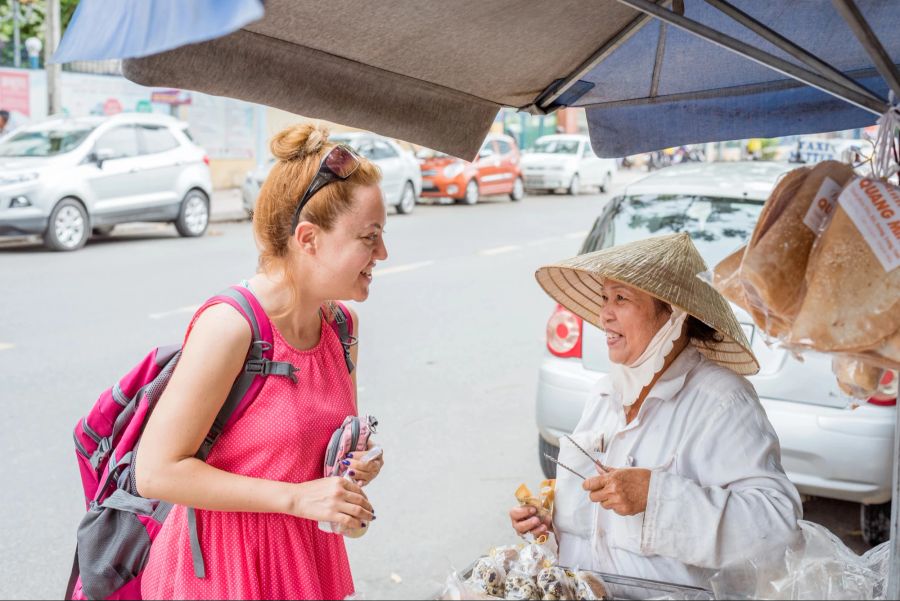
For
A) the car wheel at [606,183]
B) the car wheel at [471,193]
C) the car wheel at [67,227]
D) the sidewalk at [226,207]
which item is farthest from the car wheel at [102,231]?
the car wheel at [606,183]

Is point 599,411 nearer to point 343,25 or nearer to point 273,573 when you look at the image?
point 273,573

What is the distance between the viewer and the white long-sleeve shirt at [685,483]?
2107 mm

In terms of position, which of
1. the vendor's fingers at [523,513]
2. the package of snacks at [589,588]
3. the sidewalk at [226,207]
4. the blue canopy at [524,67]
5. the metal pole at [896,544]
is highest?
the blue canopy at [524,67]

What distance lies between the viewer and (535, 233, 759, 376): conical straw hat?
94.9 inches

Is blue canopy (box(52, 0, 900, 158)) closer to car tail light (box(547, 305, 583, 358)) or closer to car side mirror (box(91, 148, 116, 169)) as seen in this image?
car tail light (box(547, 305, 583, 358))

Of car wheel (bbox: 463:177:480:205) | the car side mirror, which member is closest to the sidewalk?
the car side mirror

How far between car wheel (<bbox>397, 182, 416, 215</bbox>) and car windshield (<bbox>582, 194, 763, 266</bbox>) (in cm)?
1375

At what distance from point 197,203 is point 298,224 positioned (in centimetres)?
1315

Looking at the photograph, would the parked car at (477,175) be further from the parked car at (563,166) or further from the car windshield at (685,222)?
the car windshield at (685,222)

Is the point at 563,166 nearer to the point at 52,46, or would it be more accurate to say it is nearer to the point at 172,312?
the point at 52,46

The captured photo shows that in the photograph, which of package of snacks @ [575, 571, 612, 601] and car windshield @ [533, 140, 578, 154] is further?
car windshield @ [533, 140, 578, 154]

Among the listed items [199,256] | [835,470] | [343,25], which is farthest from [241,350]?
[199,256]

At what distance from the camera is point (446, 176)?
20.5 meters

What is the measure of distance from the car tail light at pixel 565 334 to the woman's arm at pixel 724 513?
2495 mm
